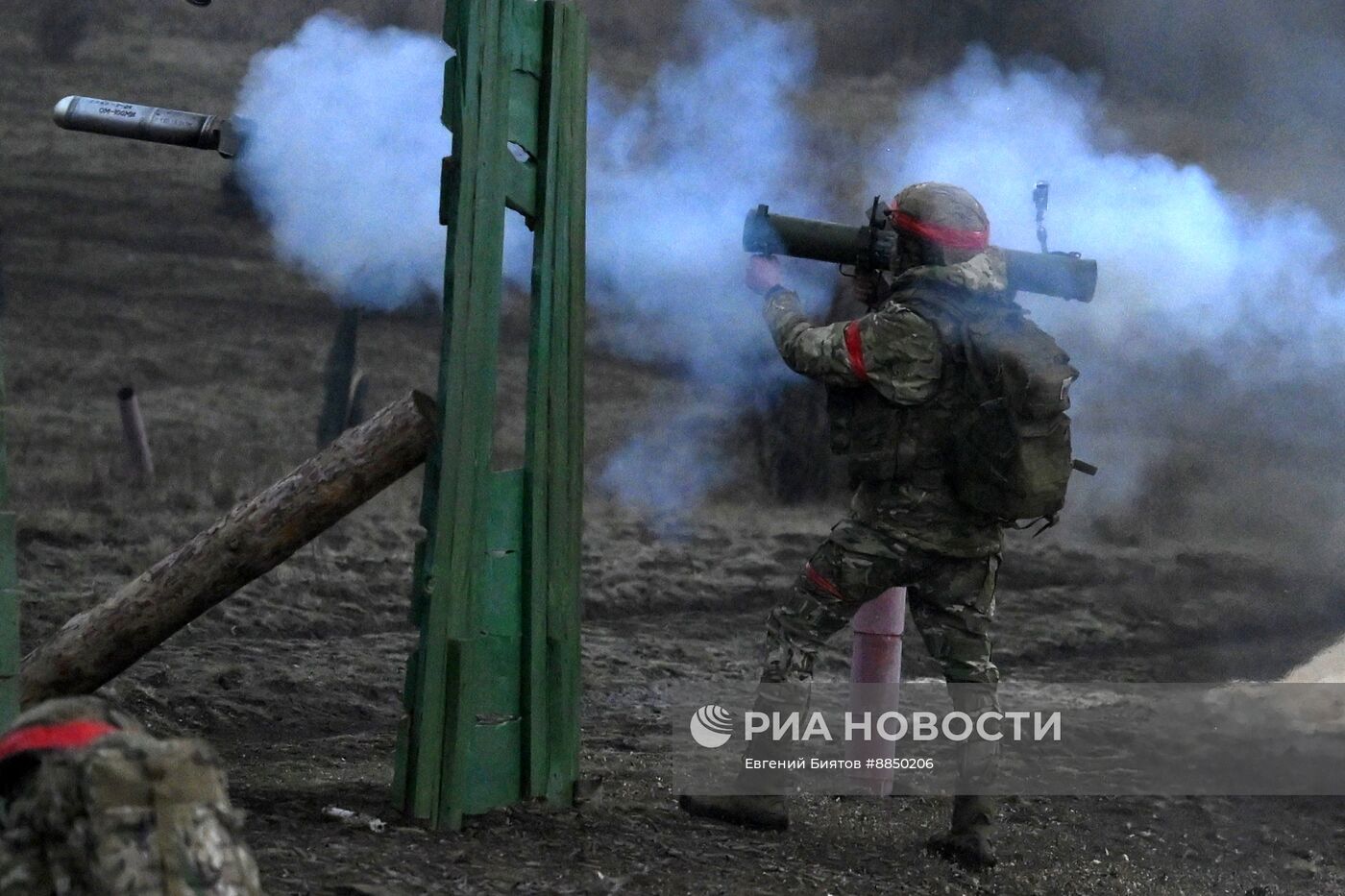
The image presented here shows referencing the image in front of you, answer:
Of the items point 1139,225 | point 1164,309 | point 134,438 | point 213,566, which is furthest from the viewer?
Result: point 134,438

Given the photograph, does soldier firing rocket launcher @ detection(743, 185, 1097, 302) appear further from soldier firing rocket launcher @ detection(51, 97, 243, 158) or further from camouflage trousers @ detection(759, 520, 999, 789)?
soldier firing rocket launcher @ detection(51, 97, 243, 158)

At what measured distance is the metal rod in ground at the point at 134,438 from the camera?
10703 millimetres

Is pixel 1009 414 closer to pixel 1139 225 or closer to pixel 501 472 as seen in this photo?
pixel 501 472

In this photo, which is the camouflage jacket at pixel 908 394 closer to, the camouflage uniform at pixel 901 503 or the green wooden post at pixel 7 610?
the camouflage uniform at pixel 901 503

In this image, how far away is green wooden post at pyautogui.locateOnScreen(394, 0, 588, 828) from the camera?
4.32 meters

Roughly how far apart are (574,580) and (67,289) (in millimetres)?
12228

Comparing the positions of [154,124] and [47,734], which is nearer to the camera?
[47,734]

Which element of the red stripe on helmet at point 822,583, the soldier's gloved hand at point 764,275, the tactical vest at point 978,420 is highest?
the soldier's gloved hand at point 764,275

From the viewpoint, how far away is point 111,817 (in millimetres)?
2516

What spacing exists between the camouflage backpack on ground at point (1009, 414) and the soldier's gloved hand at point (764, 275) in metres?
0.58

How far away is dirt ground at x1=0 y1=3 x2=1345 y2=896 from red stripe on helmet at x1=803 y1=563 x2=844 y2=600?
72cm

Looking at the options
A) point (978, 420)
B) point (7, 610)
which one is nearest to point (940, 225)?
point (978, 420)

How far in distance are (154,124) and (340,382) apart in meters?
6.59

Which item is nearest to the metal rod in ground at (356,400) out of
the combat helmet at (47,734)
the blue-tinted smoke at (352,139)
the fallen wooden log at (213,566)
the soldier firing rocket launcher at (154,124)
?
the blue-tinted smoke at (352,139)
